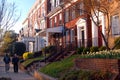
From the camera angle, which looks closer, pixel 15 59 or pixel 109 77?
pixel 109 77

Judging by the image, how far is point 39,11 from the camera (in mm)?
64188

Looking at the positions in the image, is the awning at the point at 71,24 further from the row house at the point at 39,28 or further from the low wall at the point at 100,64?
the low wall at the point at 100,64

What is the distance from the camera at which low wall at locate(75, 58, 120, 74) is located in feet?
39.9

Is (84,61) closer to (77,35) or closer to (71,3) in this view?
(71,3)

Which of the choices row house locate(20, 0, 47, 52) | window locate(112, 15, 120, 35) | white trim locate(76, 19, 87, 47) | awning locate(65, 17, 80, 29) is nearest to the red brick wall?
window locate(112, 15, 120, 35)

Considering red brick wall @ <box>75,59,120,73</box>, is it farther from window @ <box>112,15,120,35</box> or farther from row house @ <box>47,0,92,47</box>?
window @ <box>112,15,120,35</box>

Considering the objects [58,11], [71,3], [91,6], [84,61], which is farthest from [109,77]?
[58,11]

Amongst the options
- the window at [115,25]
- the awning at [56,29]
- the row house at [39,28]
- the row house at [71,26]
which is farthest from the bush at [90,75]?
the row house at [39,28]

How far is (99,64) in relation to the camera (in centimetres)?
1375

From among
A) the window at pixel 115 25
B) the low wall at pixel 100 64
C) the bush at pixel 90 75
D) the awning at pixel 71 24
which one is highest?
the awning at pixel 71 24

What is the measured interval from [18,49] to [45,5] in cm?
990

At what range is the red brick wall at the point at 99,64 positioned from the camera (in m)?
12.2

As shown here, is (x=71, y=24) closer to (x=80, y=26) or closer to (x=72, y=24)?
(x=72, y=24)

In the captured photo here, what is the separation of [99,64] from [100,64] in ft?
0.37
